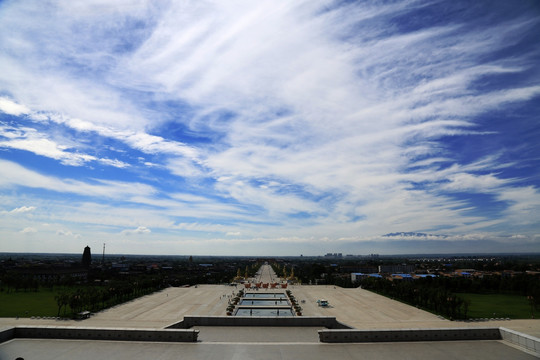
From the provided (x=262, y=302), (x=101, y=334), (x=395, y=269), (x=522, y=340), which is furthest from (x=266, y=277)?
(x=522, y=340)

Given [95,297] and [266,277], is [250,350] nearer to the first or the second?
[95,297]

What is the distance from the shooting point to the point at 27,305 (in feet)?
169

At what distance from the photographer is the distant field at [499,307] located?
46934 mm

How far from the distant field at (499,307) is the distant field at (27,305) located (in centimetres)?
6098

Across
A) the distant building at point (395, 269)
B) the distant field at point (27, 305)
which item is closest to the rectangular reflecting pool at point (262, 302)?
the distant field at point (27, 305)

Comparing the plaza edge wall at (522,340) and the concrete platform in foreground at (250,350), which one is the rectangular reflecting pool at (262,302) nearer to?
the concrete platform in foreground at (250,350)

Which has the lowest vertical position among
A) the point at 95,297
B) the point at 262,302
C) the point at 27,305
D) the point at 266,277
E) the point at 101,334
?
the point at 266,277

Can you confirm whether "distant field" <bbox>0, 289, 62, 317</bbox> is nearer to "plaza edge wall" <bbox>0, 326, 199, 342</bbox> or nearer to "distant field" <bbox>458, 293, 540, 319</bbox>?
"plaza edge wall" <bbox>0, 326, 199, 342</bbox>

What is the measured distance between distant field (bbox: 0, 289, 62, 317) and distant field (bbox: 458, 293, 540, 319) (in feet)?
200

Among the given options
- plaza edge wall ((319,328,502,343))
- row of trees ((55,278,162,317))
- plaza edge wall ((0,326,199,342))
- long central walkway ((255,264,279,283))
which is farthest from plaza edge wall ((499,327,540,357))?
long central walkway ((255,264,279,283))

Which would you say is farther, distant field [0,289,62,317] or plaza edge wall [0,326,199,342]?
distant field [0,289,62,317]

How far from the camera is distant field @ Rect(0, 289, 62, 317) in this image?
45.1 metres

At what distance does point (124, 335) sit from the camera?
12.8 meters

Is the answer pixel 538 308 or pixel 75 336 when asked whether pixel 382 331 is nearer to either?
pixel 75 336
